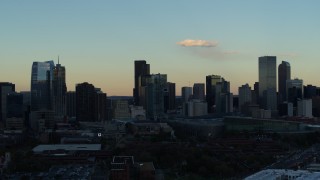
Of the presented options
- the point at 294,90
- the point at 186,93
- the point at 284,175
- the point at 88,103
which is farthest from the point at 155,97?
the point at 284,175

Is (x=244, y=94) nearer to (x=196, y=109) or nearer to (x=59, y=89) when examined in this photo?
(x=196, y=109)

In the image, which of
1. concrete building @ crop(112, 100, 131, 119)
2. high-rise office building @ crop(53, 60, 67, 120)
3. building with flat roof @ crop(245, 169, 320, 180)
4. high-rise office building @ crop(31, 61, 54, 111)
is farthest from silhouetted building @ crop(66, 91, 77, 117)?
building with flat roof @ crop(245, 169, 320, 180)

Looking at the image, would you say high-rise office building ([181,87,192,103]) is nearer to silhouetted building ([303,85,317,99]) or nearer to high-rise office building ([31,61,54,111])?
silhouetted building ([303,85,317,99])

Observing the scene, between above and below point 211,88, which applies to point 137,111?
below

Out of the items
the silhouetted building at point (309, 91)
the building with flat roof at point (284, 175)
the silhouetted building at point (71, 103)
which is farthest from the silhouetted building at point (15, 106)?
the building with flat roof at point (284, 175)

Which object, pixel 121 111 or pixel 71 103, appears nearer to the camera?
pixel 71 103

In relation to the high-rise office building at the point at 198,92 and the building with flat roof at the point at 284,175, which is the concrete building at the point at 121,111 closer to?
the high-rise office building at the point at 198,92

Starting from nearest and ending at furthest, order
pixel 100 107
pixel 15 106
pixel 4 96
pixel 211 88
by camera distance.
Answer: pixel 15 106 < pixel 100 107 < pixel 4 96 < pixel 211 88
